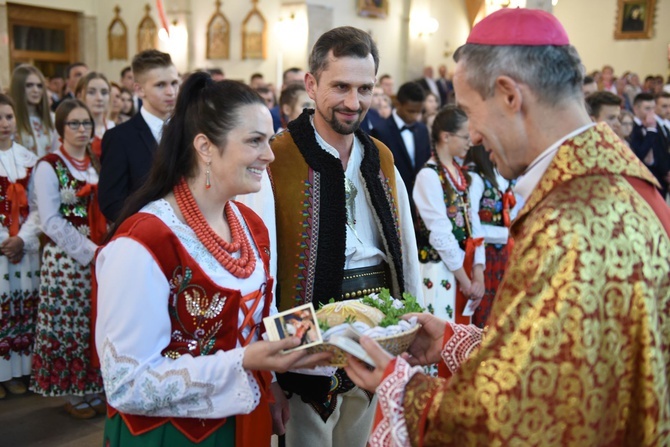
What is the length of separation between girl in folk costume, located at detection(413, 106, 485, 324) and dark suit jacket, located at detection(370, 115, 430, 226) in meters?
1.52

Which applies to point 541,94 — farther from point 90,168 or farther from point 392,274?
point 90,168

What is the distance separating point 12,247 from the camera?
4395 mm

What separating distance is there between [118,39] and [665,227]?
15320 mm

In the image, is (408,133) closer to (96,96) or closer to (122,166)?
(96,96)

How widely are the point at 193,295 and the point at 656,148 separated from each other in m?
8.01

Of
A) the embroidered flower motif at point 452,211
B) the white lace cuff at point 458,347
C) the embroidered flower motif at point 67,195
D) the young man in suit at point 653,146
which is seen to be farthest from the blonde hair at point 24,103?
the young man in suit at point 653,146

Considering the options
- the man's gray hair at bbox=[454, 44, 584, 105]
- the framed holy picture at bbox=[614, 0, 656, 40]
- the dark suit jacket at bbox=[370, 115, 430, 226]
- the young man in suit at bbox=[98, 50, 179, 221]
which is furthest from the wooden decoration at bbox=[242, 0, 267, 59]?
the man's gray hair at bbox=[454, 44, 584, 105]

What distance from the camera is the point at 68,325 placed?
4371mm

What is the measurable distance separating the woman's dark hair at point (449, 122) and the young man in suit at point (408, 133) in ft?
5.21

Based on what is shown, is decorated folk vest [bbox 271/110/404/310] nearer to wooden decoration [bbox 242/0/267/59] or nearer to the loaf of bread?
the loaf of bread

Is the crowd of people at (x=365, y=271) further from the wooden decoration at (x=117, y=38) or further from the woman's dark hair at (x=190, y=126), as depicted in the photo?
the wooden decoration at (x=117, y=38)

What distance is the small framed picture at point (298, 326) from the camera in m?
1.78

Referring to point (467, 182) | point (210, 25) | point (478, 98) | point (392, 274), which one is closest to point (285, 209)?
point (392, 274)

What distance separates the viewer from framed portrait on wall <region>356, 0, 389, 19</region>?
1395cm
